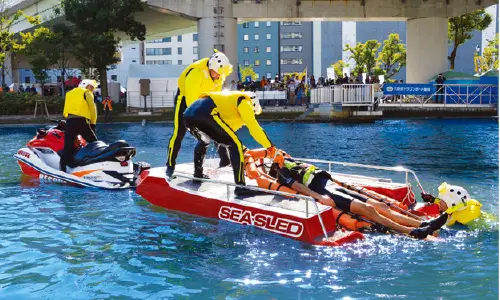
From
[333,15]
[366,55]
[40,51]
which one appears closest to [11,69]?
[40,51]

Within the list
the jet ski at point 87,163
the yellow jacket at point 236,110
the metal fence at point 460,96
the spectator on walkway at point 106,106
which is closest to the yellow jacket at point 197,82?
the yellow jacket at point 236,110

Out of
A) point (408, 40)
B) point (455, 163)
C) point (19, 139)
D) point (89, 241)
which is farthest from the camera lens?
point (408, 40)

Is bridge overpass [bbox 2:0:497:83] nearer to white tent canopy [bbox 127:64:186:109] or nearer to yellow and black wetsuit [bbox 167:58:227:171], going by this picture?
white tent canopy [bbox 127:64:186:109]

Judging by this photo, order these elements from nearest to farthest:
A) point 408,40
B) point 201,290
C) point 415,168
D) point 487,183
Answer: point 201,290 < point 487,183 < point 415,168 < point 408,40

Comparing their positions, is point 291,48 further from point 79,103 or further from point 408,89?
point 79,103

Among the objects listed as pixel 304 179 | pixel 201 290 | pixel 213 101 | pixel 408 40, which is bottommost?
pixel 201 290

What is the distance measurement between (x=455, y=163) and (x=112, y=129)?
68.3 ft

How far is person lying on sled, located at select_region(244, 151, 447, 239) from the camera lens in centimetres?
832

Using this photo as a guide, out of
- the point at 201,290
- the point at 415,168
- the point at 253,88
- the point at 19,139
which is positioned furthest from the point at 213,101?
the point at 253,88

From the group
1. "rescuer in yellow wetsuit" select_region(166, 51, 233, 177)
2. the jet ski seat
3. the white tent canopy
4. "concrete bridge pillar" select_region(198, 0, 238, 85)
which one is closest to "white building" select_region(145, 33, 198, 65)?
"concrete bridge pillar" select_region(198, 0, 238, 85)

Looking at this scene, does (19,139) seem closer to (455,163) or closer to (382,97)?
(455,163)

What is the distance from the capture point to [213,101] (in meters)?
9.64

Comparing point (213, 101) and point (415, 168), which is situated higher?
point (213, 101)

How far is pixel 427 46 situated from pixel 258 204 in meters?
41.0
